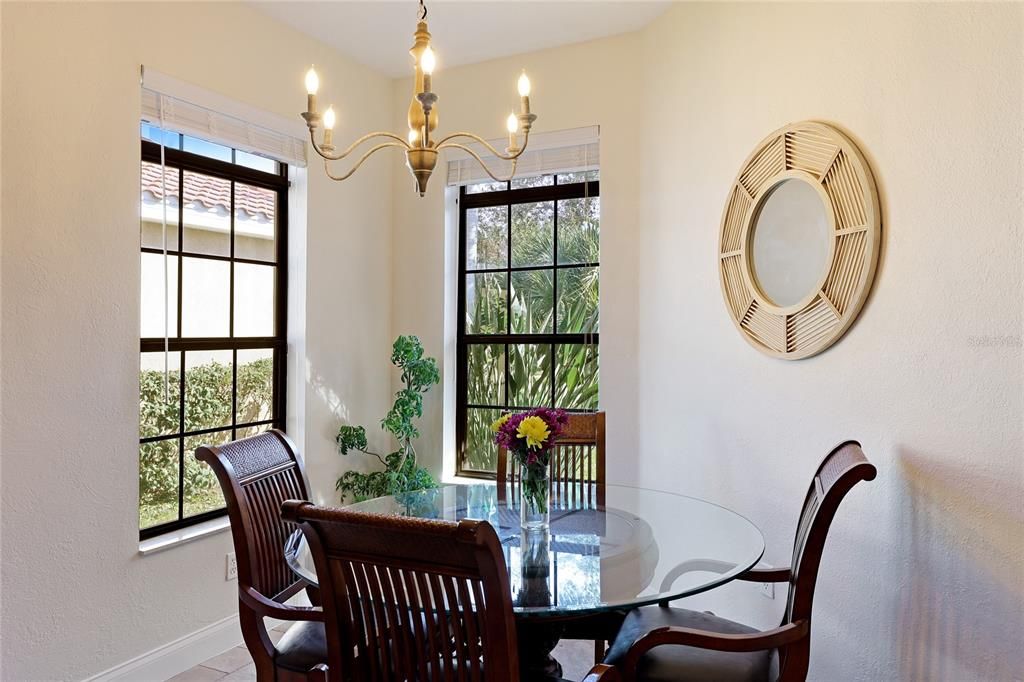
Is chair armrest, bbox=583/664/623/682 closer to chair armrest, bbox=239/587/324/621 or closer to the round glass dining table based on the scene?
the round glass dining table

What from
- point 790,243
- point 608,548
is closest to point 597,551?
point 608,548

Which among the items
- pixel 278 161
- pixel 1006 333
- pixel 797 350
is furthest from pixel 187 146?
pixel 1006 333

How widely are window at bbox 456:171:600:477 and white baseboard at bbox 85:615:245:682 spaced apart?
1.44m

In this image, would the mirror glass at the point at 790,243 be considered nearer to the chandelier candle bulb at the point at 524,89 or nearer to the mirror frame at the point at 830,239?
the mirror frame at the point at 830,239

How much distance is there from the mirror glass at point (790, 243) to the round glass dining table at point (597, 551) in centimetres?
85

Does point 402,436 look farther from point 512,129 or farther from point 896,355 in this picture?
point 896,355

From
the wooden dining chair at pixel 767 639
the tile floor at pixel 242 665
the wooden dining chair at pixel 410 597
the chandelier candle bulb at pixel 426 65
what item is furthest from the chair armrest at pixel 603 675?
the chandelier candle bulb at pixel 426 65

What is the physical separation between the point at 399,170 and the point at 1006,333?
312 cm

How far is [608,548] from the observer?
1861 mm

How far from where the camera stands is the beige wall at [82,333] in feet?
7.16

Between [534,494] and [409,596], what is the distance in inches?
28.2

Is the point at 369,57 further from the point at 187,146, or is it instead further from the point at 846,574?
the point at 846,574

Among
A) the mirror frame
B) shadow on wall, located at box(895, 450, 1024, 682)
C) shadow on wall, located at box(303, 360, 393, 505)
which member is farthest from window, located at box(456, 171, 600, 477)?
shadow on wall, located at box(895, 450, 1024, 682)

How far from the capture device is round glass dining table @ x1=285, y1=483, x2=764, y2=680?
152 cm
